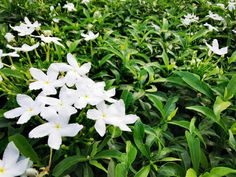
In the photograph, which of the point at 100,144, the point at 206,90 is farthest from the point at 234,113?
the point at 100,144

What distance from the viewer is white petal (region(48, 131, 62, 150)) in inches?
36.4

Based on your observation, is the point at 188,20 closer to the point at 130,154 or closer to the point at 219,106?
the point at 219,106

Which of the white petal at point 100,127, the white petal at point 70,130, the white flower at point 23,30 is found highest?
the white flower at point 23,30

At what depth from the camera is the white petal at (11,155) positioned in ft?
3.05

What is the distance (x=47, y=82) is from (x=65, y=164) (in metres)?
0.28

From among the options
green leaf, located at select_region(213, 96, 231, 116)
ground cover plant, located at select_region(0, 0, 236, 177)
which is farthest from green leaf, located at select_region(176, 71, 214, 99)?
green leaf, located at select_region(213, 96, 231, 116)

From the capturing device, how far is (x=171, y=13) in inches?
95.1

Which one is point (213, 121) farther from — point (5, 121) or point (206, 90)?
point (5, 121)

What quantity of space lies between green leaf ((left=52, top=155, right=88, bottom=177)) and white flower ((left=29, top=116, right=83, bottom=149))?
0.07 meters

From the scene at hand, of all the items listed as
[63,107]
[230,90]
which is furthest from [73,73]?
[230,90]

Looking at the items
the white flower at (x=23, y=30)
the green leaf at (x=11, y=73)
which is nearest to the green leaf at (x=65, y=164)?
the green leaf at (x=11, y=73)

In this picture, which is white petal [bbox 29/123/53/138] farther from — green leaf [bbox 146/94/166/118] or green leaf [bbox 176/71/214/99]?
green leaf [bbox 176/71/214/99]

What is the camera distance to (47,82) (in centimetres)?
112

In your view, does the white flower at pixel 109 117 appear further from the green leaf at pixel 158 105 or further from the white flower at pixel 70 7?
the white flower at pixel 70 7
